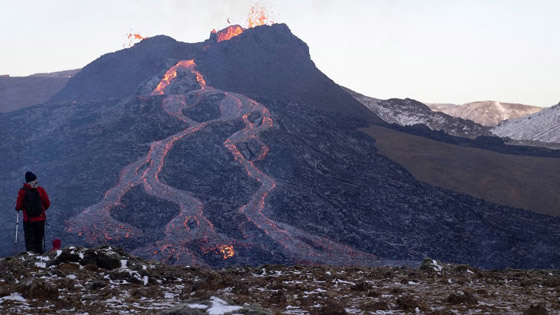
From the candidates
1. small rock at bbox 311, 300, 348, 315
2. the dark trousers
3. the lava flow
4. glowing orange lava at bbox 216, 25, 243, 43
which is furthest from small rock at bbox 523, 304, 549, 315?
glowing orange lava at bbox 216, 25, 243, 43

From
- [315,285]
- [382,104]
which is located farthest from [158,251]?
[382,104]

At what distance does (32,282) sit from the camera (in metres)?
12.6

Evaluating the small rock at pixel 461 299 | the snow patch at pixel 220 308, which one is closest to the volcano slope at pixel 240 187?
the small rock at pixel 461 299

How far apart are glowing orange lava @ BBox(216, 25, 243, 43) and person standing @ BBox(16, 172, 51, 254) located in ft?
340

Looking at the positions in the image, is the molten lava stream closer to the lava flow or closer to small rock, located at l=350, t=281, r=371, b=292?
the lava flow

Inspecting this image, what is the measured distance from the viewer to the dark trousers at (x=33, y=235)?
786 inches

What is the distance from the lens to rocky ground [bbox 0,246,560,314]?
39.8ft

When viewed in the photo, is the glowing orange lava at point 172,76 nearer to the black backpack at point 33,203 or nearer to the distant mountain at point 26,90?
the distant mountain at point 26,90

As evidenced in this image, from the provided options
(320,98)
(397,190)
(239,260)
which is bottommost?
(239,260)

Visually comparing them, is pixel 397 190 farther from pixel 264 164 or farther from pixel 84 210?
pixel 84 210

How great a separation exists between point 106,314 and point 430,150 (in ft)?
244

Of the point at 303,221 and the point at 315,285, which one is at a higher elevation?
the point at 315,285

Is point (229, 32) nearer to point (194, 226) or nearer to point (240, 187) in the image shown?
point (240, 187)

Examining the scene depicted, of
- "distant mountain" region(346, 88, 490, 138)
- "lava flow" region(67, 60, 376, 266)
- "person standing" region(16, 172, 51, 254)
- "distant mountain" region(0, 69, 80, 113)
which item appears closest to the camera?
"person standing" region(16, 172, 51, 254)
